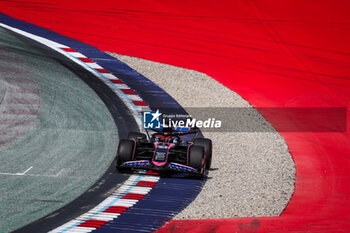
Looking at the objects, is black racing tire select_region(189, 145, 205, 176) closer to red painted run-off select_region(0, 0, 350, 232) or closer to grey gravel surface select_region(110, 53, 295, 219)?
grey gravel surface select_region(110, 53, 295, 219)

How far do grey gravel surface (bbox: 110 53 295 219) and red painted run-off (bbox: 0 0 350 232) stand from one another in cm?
59

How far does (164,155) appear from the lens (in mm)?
14664

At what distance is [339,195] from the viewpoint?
14.5 m

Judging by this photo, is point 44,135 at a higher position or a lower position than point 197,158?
higher

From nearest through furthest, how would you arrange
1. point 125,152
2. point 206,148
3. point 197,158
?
1. point 197,158
2. point 125,152
3. point 206,148

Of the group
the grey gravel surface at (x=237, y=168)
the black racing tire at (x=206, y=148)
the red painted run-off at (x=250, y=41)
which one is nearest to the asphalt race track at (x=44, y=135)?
the black racing tire at (x=206, y=148)

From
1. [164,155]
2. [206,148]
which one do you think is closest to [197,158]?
[164,155]

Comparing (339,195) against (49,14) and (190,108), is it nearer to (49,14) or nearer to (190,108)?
(190,108)

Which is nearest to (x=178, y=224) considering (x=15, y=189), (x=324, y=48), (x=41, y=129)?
(x=15, y=189)

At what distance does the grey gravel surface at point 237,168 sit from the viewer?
13.1 metres

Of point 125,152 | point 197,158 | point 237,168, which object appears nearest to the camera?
point 197,158

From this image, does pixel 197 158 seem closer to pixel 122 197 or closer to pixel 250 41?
pixel 122 197

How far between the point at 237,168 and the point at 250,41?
1254 cm

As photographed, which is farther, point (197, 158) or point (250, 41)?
point (250, 41)
